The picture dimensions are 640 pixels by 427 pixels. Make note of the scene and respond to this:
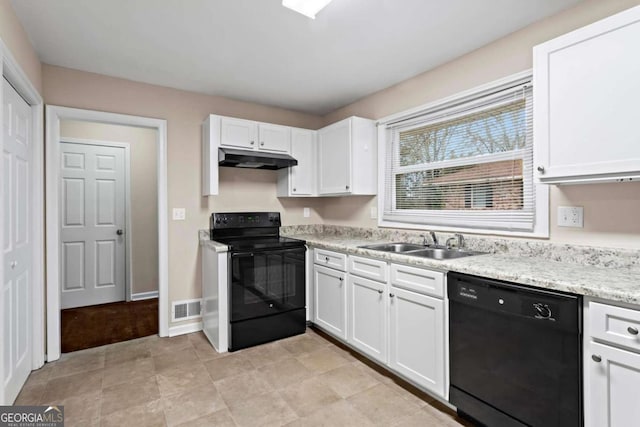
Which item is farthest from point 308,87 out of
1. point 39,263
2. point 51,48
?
point 39,263

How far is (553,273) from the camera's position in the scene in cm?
159

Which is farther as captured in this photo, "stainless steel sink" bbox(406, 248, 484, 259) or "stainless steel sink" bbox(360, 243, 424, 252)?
"stainless steel sink" bbox(360, 243, 424, 252)

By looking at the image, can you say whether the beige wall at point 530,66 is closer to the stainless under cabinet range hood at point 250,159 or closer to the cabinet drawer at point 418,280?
the cabinet drawer at point 418,280

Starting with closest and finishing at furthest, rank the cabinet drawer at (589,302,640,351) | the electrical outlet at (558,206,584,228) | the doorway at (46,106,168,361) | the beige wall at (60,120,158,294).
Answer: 1. the cabinet drawer at (589,302,640,351)
2. the electrical outlet at (558,206,584,228)
3. the doorway at (46,106,168,361)
4. the beige wall at (60,120,158,294)

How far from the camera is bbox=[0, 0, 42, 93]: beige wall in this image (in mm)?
1775

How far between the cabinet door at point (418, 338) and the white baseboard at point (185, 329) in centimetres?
200

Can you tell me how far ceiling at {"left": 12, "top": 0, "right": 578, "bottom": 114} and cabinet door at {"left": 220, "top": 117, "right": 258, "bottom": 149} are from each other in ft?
1.22

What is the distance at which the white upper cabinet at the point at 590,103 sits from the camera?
1454 mm

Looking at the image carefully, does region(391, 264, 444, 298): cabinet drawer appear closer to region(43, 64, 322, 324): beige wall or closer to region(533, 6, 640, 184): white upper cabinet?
region(533, 6, 640, 184): white upper cabinet

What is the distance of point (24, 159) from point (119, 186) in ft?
6.82

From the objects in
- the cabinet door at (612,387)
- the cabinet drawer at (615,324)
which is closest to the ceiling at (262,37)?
the cabinet drawer at (615,324)

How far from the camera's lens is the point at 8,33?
1.83m

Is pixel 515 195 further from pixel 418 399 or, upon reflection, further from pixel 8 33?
pixel 8 33

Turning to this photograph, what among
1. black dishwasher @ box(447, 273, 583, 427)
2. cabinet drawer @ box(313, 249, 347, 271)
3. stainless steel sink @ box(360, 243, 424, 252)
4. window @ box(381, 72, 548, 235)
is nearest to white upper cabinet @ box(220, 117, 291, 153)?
window @ box(381, 72, 548, 235)
